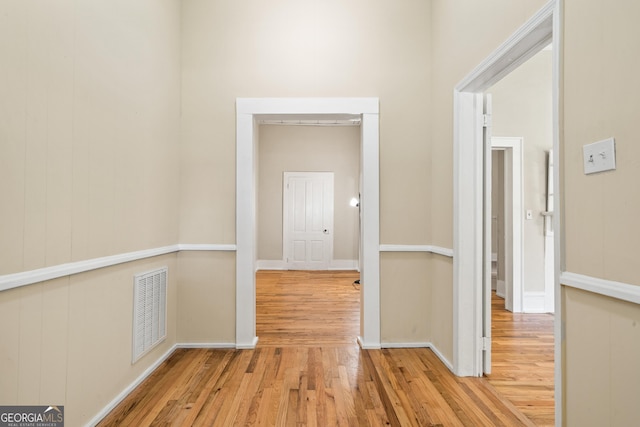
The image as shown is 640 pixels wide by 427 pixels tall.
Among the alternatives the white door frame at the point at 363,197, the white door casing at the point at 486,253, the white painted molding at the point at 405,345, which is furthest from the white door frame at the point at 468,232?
the white door frame at the point at 363,197

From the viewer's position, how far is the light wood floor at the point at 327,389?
1.89 meters

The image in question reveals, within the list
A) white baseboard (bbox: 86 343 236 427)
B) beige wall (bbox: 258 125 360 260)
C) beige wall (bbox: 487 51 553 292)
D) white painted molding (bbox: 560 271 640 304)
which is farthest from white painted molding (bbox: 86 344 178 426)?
beige wall (bbox: 258 125 360 260)

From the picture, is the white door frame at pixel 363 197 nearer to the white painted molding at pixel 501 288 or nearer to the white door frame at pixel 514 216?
the white door frame at pixel 514 216

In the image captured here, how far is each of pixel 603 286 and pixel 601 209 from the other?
28cm

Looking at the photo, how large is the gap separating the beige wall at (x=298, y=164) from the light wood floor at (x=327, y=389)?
417cm

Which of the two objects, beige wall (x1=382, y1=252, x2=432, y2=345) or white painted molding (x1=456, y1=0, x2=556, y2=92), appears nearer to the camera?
white painted molding (x1=456, y1=0, x2=556, y2=92)

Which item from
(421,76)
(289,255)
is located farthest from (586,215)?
(289,255)

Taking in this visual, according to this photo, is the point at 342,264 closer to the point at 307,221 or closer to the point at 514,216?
the point at 307,221

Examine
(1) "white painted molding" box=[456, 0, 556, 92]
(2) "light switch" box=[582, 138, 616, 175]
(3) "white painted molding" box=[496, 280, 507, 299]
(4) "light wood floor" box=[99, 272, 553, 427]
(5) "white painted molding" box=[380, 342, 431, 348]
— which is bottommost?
(4) "light wood floor" box=[99, 272, 553, 427]

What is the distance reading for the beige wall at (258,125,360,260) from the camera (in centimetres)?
734

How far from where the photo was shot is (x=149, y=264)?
94.9 inches

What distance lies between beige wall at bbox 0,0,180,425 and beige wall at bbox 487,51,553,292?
12.1 feet

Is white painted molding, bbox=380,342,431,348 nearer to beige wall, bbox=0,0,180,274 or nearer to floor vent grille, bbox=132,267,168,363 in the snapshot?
floor vent grille, bbox=132,267,168,363

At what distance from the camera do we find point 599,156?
4.11ft
